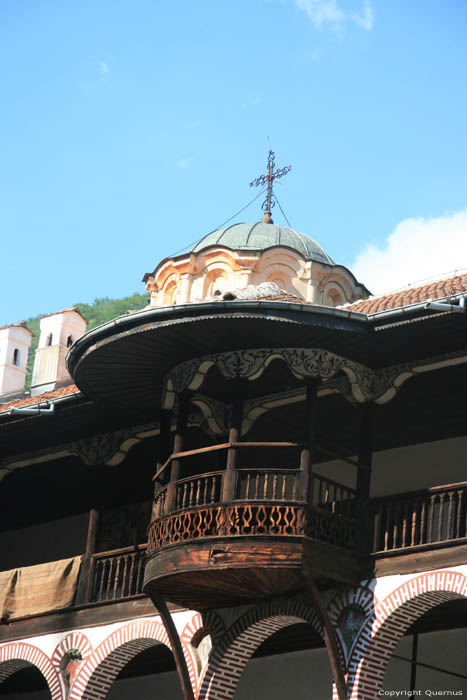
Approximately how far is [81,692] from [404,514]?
14.9 feet

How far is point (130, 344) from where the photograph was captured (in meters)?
14.4

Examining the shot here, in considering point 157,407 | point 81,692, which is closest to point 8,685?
point 81,692

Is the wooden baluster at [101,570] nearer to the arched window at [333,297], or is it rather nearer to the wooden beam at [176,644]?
the wooden beam at [176,644]

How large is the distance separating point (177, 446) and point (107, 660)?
114 inches

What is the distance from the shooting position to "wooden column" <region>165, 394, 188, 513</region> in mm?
14227

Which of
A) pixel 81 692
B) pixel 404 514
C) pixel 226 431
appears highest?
pixel 226 431

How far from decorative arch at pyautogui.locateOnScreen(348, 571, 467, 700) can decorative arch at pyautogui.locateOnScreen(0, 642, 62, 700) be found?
166 inches

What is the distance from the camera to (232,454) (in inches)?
548

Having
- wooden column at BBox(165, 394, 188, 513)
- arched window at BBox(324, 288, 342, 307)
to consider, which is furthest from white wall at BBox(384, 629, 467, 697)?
arched window at BBox(324, 288, 342, 307)

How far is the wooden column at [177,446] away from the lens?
46.7 feet

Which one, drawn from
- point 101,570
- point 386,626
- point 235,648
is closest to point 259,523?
point 386,626

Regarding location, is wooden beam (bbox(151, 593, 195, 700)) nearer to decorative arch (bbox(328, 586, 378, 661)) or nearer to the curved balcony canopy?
decorative arch (bbox(328, 586, 378, 661))

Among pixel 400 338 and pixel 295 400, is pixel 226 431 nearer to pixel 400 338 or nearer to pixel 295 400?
pixel 295 400

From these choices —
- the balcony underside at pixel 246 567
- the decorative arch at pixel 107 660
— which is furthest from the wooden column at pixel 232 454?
the decorative arch at pixel 107 660
